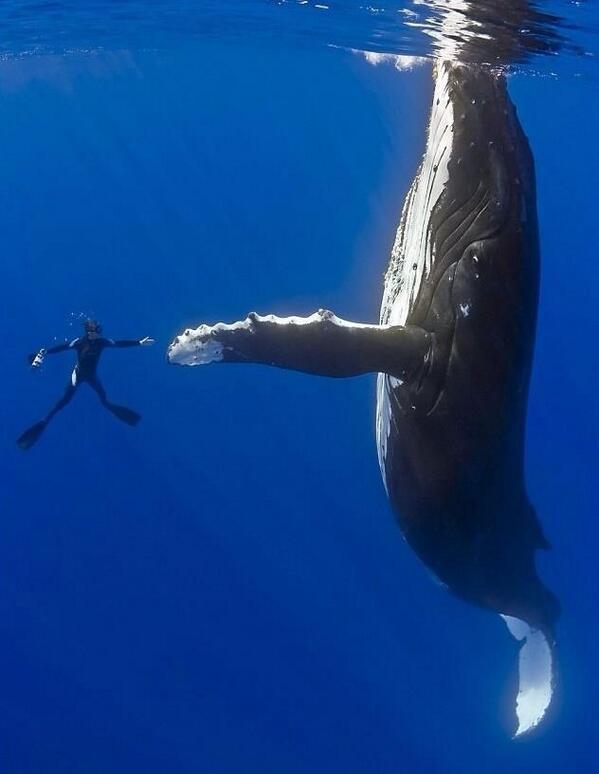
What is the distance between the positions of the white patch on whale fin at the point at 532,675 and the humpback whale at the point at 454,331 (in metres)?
2.50

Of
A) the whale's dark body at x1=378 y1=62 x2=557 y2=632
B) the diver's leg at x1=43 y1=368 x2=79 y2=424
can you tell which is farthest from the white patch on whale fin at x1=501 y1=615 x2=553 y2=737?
the diver's leg at x1=43 y1=368 x2=79 y2=424

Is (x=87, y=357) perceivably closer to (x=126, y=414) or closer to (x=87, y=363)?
(x=87, y=363)

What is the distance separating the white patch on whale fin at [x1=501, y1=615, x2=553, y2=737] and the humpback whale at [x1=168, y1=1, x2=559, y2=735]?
2.50 m

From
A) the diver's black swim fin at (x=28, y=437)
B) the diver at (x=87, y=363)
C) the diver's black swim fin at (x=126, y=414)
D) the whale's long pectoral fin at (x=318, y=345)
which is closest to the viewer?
the whale's long pectoral fin at (x=318, y=345)

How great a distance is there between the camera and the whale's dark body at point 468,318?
5.15 meters

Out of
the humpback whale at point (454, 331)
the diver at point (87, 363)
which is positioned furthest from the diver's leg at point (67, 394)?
the humpback whale at point (454, 331)

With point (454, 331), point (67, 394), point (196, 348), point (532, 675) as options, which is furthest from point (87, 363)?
point (454, 331)

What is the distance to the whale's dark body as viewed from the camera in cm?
515

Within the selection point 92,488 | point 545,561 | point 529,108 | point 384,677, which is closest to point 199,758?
point 384,677

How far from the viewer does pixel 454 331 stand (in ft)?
16.8

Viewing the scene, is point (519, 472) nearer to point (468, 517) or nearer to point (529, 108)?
point (468, 517)

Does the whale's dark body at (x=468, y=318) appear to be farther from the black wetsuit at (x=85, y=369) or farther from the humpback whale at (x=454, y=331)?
the black wetsuit at (x=85, y=369)

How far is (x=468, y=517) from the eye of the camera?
6.31 m

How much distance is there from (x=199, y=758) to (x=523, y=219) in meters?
26.7
